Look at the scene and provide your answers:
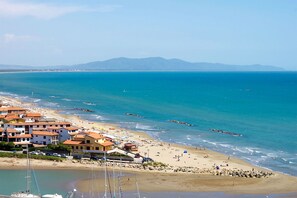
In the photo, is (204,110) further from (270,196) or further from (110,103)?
(270,196)

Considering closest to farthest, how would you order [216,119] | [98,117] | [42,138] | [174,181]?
1. [174,181]
2. [42,138]
3. [216,119]
4. [98,117]

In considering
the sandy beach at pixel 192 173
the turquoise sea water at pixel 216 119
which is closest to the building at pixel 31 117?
the turquoise sea water at pixel 216 119

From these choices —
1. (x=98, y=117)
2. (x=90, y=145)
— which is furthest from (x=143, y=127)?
(x=90, y=145)

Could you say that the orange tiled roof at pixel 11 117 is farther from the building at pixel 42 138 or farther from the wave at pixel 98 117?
the wave at pixel 98 117

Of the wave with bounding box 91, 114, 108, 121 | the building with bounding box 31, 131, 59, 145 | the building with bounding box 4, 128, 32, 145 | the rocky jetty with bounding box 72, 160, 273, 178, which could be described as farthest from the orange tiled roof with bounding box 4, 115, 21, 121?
the wave with bounding box 91, 114, 108, 121

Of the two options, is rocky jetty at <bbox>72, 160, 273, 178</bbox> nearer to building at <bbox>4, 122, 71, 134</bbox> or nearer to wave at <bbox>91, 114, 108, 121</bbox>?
building at <bbox>4, 122, 71, 134</bbox>

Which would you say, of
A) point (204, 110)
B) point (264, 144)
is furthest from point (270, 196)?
point (204, 110)

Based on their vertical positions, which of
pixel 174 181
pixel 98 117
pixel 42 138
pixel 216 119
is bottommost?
pixel 174 181

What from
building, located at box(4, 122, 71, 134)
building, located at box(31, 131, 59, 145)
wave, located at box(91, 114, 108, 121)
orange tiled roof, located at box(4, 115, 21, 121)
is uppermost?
orange tiled roof, located at box(4, 115, 21, 121)

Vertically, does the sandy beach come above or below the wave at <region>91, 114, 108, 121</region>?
below

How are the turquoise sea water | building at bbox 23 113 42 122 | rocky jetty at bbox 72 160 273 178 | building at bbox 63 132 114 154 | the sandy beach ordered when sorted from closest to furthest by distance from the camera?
the sandy beach → rocky jetty at bbox 72 160 273 178 → building at bbox 63 132 114 154 → the turquoise sea water → building at bbox 23 113 42 122

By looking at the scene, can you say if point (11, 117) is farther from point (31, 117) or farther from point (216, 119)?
point (216, 119)
